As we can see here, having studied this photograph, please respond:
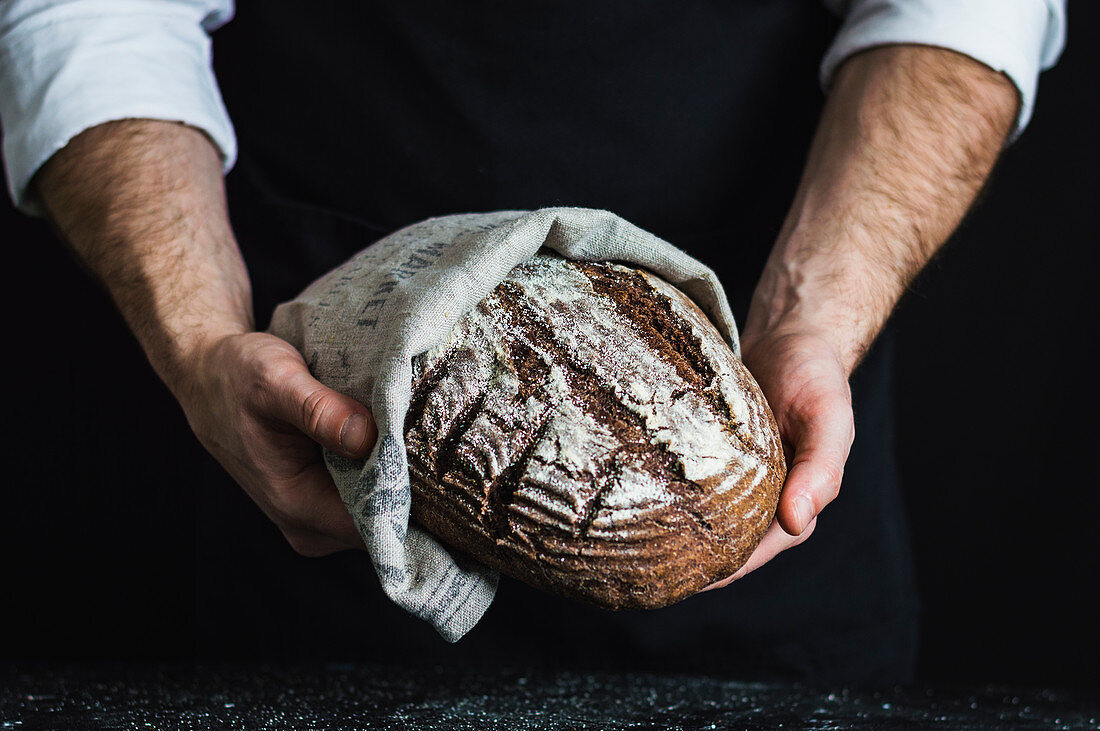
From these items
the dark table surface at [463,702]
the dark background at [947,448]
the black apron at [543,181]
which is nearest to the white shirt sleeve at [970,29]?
the black apron at [543,181]

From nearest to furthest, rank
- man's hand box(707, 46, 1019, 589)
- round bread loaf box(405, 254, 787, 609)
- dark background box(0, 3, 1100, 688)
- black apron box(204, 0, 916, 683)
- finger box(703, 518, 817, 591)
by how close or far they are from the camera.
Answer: round bread loaf box(405, 254, 787, 609) < finger box(703, 518, 817, 591) < man's hand box(707, 46, 1019, 589) < black apron box(204, 0, 916, 683) < dark background box(0, 3, 1100, 688)

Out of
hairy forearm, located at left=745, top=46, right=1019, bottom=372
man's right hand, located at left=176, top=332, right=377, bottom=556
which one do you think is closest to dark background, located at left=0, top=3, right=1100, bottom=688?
hairy forearm, located at left=745, top=46, right=1019, bottom=372

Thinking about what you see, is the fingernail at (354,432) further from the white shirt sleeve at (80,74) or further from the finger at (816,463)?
the white shirt sleeve at (80,74)

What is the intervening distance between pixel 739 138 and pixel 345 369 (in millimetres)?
881

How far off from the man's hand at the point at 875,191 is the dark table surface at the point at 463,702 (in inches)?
18.3

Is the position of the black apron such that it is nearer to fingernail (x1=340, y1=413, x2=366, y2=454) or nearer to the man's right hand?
the man's right hand

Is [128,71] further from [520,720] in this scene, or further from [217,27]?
[520,720]

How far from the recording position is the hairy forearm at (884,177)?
1.35 metres

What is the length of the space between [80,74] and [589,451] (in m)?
0.99

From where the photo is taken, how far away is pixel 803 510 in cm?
98

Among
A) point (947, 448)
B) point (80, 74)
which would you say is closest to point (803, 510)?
point (80, 74)

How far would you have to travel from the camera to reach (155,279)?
132 centimetres

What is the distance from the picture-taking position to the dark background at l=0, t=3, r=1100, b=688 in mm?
1998

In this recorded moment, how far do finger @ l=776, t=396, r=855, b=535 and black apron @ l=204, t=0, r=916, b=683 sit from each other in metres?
0.55
